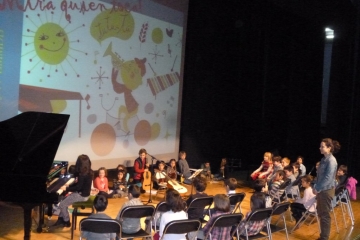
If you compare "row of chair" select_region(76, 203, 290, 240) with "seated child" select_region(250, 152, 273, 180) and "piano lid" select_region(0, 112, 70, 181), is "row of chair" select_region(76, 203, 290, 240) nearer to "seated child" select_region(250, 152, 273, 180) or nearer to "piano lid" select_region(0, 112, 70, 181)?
"piano lid" select_region(0, 112, 70, 181)

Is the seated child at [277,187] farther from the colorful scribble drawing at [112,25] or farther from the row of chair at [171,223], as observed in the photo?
the colorful scribble drawing at [112,25]

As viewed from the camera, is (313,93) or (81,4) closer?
(81,4)

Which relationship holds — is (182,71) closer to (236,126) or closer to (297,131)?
(236,126)

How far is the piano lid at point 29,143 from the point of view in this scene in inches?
209

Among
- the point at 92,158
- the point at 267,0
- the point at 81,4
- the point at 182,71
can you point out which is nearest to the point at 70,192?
the point at 92,158

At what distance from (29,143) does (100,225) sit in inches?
58.3

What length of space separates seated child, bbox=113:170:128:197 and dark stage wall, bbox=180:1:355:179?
2981 mm

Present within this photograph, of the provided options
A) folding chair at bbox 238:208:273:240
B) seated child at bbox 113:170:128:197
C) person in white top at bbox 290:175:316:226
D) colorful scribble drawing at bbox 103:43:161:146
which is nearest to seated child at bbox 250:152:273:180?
person in white top at bbox 290:175:316:226

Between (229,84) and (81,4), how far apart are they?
5621mm

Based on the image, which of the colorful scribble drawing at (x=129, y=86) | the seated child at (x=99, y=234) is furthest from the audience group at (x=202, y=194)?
the colorful scribble drawing at (x=129, y=86)

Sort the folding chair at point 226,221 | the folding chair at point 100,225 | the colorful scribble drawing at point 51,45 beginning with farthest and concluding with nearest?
the colorful scribble drawing at point 51,45
the folding chair at point 226,221
the folding chair at point 100,225

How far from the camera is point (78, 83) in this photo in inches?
344

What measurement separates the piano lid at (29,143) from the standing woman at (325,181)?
349cm

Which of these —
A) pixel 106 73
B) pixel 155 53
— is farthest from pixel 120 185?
pixel 155 53
